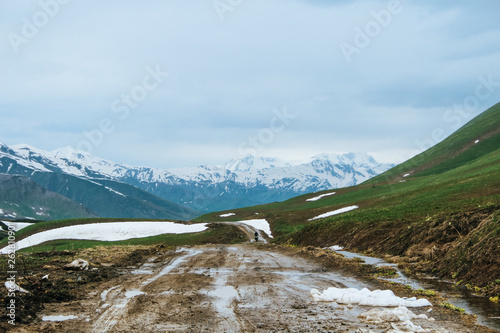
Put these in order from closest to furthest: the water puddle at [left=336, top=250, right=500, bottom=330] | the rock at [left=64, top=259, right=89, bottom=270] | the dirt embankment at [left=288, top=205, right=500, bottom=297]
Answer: the water puddle at [left=336, top=250, right=500, bottom=330], the dirt embankment at [left=288, top=205, right=500, bottom=297], the rock at [left=64, top=259, right=89, bottom=270]

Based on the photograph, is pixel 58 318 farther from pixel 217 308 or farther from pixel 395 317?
pixel 395 317

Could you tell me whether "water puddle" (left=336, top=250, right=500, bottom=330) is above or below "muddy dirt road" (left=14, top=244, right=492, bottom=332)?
below

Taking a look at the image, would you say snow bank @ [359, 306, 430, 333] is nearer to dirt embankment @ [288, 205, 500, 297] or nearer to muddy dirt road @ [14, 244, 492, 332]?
muddy dirt road @ [14, 244, 492, 332]

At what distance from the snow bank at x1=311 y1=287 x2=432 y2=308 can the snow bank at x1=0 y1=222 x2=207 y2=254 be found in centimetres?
5796

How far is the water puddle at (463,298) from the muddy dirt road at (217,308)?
128cm

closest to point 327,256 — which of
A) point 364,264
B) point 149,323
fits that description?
point 364,264

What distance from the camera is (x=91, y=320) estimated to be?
1245 centimetres

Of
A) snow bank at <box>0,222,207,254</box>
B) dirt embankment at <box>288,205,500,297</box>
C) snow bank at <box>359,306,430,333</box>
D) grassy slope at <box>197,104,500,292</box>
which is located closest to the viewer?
snow bank at <box>359,306,430,333</box>

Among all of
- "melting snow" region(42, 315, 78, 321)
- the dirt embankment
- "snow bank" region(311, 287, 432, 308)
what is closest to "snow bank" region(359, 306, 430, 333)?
"snow bank" region(311, 287, 432, 308)

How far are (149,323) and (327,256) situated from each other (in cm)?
1934

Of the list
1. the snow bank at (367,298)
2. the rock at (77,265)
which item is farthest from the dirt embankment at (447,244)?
the rock at (77,265)

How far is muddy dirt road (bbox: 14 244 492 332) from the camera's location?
1158cm

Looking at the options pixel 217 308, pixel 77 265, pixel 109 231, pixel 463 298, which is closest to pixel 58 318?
pixel 217 308

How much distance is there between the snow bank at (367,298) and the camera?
561 inches
